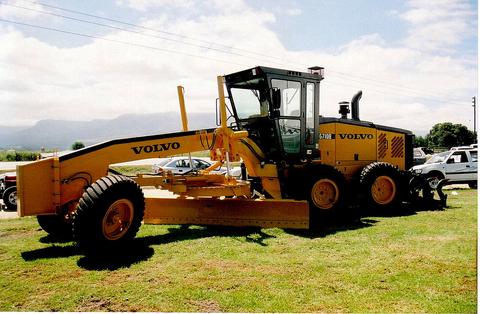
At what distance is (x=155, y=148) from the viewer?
7.17 metres

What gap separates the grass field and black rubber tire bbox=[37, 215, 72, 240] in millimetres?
232

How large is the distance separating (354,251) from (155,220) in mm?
3985

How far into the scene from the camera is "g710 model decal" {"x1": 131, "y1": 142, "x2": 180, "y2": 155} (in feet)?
23.0

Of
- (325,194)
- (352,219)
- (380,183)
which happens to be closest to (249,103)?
(325,194)

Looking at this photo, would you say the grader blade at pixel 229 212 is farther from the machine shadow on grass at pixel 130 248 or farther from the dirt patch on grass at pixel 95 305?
the dirt patch on grass at pixel 95 305

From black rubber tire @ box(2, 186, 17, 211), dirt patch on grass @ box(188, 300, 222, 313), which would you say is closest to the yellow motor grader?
dirt patch on grass @ box(188, 300, 222, 313)

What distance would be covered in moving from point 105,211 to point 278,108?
413 centimetres

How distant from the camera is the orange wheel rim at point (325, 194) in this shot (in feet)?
29.0

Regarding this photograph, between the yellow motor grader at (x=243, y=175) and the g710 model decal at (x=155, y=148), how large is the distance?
2cm

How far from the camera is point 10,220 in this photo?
30.8 ft

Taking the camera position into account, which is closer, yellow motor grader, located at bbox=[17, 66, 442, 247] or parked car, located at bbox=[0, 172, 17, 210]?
yellow motor grader, located at bbox=[17, 66, 442, 247]

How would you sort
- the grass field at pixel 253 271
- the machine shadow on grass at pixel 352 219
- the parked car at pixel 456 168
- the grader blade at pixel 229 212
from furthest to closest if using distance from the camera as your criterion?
the parked car at pixel 456 168 < the grader blade at pixel 229 212 < the machine shadow on grass at pixel 352 219 < the grass field at pixel 253 271

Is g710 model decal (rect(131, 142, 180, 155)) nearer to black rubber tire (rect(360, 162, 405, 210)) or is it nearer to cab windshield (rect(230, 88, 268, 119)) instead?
cab windshield (rect(230, 88, 268, 119))

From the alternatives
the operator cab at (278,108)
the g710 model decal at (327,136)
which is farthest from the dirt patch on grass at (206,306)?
the g710 model decal at (327,136)
